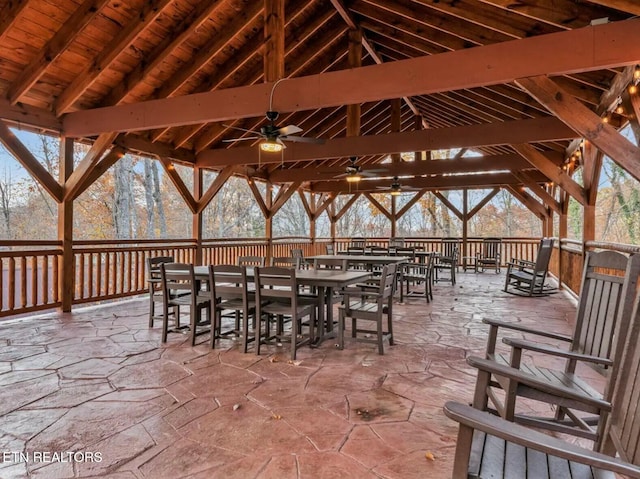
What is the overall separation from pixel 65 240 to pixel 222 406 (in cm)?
457

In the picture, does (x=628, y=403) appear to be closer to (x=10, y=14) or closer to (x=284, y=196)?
(x=10, y=14)

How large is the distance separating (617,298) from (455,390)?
1.36 metres

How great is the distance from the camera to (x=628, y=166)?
3.54 metres

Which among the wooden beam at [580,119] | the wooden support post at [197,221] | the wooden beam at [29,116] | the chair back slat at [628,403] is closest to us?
the chair back slat at [628,403]

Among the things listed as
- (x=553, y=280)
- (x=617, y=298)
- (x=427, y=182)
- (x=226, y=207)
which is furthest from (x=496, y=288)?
(x=226, y=207)

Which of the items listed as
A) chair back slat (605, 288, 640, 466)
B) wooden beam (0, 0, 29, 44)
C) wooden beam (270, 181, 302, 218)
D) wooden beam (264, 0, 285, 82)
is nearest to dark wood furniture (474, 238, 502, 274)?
wooden beam (270, 181, 302, 218)

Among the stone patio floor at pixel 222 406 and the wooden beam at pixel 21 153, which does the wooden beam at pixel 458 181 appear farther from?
the wooden beam at pixel 21 153

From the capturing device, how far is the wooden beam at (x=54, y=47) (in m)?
4.35

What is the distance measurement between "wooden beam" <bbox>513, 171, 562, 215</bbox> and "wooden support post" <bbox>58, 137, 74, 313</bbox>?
9123 mm

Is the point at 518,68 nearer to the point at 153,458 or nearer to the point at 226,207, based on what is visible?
the point at 153,458

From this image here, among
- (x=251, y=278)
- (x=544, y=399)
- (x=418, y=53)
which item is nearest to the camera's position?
(x=544, y=399)

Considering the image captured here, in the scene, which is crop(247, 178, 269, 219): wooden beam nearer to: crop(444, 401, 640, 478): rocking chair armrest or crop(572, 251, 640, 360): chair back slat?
crop(572, 251, 640, 360): chair back slat

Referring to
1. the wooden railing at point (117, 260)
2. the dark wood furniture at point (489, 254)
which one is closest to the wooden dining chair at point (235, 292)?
the wooden railing at point (117, 260)

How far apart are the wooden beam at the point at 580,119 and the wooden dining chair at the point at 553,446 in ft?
8.69
